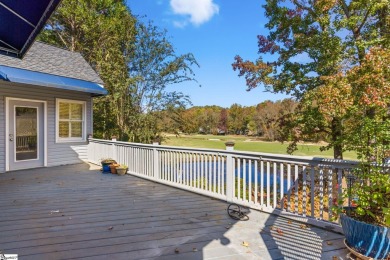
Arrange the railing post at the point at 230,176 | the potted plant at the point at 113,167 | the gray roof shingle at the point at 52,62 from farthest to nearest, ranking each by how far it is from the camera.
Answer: the gray roof shingle at the point at 52,62 < the potted plant at the point at 113,167 < the railing post at the point at 230,176

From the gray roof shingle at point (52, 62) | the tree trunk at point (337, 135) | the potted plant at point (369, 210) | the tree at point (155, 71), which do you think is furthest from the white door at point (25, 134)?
the tree trunk at point (337, 135)

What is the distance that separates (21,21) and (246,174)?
12.8 ft

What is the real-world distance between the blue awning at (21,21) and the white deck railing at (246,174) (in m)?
3.09

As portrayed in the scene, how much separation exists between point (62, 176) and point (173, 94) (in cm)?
640

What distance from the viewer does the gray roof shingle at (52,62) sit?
7.07m

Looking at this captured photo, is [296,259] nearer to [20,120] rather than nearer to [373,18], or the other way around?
[373,18]

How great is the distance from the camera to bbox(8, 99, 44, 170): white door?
23.0ft

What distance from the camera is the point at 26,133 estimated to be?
7.34 m

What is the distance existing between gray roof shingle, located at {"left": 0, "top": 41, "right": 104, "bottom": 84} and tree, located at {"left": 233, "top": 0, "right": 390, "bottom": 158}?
16.5 ft

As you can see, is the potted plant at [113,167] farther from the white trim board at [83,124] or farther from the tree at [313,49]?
the tree at [313,49]

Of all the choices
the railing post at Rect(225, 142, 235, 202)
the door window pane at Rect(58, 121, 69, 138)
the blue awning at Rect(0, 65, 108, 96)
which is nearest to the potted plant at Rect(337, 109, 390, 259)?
the railing post at Rect(225, 142, 235, 202)

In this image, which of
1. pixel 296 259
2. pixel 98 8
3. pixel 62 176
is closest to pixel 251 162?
pixel 296 259

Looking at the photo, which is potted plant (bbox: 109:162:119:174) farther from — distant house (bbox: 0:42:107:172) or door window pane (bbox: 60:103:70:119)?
door window pane (bbox: 60:103:70:119)

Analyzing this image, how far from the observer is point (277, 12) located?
7.43m
